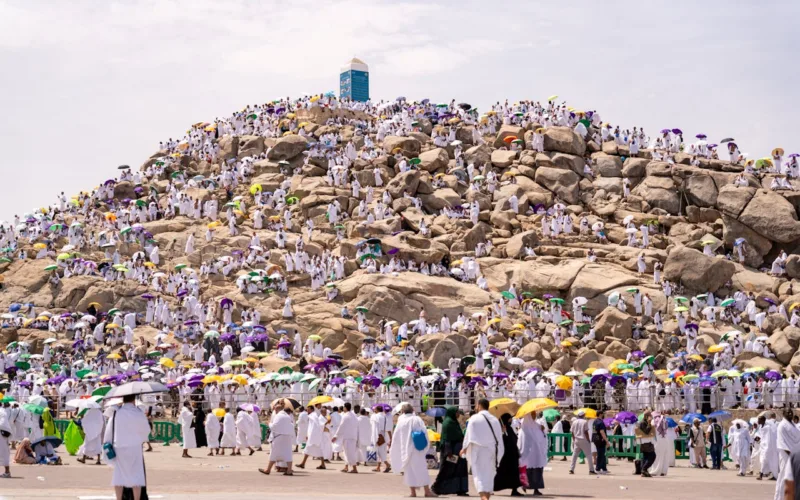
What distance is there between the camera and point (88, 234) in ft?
158

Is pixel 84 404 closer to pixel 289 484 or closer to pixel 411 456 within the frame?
pixel 289 484

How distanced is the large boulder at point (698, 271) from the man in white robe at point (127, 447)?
33972 millimetres

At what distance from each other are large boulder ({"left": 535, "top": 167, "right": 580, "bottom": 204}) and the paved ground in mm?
29556

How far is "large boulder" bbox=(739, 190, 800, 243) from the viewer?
4609cm

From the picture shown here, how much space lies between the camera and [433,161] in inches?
2087

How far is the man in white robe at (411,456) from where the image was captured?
15.1m

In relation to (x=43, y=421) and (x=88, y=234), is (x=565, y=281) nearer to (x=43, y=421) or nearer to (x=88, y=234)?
(x=88, y=234)

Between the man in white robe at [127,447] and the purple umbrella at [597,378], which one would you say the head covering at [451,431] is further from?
the purple umbrella at [597,378]

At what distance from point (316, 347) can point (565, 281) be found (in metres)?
10.9

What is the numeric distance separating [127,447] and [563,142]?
1705 inches

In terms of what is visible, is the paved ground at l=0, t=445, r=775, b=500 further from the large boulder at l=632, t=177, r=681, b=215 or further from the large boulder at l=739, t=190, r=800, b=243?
the large boulder at l=632, t=177, r=681, b=215

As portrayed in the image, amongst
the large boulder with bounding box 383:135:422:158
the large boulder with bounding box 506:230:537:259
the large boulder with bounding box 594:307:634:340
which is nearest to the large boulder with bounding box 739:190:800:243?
the large boulder with bounding box 506:230:537:259

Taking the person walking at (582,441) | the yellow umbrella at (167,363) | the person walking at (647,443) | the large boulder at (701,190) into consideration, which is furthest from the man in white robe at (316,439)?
the large boulder at (701,190)

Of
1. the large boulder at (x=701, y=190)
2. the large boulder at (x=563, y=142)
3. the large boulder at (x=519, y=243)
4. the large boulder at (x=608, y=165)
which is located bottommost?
the large boulder at (x=519, y=243)
